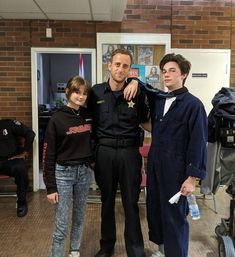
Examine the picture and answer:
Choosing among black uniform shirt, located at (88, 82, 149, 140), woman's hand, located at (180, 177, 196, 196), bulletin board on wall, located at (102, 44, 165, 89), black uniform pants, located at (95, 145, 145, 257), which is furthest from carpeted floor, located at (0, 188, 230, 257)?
bulletin board on wall, located at (102, 44, 165, 89)

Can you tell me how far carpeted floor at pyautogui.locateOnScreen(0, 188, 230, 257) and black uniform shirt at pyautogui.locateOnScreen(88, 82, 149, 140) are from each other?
106 cm

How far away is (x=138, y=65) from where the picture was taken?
4.59m

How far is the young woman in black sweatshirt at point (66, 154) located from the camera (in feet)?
7.27

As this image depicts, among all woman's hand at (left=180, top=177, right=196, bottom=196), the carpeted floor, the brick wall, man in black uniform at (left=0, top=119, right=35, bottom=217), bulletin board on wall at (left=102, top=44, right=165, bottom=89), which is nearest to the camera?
woman's hand at (left=180, top=177, right=196, bottom=196)

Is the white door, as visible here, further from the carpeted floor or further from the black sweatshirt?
the black sweatshirt

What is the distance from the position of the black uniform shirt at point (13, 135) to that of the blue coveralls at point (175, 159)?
2254 millimetres

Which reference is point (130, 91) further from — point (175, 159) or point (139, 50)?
point (139, 50)

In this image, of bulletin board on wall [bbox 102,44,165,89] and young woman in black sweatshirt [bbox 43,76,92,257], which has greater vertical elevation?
bulletin board on wall [bbox 102,44,165,89]

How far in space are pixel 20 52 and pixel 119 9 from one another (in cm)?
149

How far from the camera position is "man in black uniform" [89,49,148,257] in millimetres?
2369

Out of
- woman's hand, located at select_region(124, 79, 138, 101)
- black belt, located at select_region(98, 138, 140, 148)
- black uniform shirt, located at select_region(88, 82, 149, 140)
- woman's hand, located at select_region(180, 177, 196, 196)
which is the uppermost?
woman's hand, located at select_region(124, 79, 138, 101)

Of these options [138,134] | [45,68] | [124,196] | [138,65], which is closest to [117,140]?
[138,134]

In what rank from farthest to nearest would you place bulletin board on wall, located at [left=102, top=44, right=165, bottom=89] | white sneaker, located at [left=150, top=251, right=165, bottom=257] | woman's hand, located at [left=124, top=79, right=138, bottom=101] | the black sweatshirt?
bulletin board on wall, located at [left=102, top=44, right=165, bottom=89] → white sneaker, located at [left=150, top=251, right=165, bottom=257] → woman's hand, located at [left=124, top=79, right=138, bottom=101] → the black sweatshirt

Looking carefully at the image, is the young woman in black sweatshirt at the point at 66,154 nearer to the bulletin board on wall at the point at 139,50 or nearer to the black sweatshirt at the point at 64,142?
the black sweatshirt at the point at 64,142
